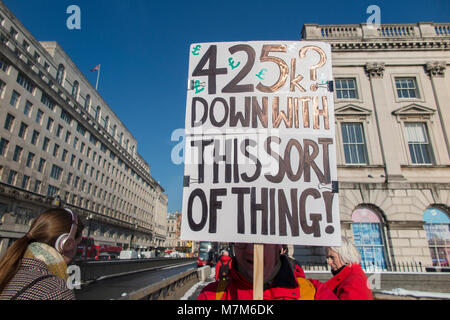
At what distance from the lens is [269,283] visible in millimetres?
1968

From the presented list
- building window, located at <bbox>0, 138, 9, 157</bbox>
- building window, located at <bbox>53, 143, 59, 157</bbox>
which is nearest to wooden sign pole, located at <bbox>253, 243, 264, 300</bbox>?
building window, located at <bbox>0, 138, 9, 157</bbox>

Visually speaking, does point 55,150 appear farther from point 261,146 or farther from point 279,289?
point 279,289

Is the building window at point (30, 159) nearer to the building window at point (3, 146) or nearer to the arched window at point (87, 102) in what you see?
the building window at point (3, 146)

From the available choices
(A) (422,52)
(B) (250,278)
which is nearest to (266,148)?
(B) (250,278)

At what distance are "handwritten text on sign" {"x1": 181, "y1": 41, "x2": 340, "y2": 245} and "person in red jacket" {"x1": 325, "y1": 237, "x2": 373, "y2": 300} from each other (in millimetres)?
1114

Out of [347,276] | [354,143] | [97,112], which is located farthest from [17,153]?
[347,276]

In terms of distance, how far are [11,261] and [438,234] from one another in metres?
19.3

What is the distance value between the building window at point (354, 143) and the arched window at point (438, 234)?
4647 millimetres

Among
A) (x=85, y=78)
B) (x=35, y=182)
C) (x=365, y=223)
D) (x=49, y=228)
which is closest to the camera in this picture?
(x=49, y=228)

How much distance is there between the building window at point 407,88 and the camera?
1817 centimetres

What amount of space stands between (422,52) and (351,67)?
511cm

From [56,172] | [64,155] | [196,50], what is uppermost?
[64,155]
